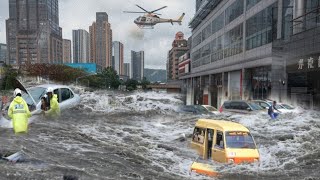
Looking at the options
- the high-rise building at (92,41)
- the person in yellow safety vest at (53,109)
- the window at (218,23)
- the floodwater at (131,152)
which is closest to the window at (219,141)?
the floodwater at (131,152)

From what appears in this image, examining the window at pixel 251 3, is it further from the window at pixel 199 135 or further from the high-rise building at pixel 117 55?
the high-rise building at pixel 117 55

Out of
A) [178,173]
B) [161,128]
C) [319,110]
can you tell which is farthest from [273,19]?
[178,173]

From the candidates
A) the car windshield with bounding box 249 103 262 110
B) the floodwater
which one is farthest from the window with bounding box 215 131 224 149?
the car windshield with bounding box 249 103 262 110

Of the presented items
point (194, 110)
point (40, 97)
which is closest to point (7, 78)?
point (194, 110)

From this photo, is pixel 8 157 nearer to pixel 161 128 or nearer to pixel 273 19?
pixel 161 128

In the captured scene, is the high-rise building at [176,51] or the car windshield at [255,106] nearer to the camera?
the car windshield at [255,106]

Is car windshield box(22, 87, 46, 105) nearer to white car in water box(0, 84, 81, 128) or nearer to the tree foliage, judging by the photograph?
white car in water box(0, 84, 81, 128)

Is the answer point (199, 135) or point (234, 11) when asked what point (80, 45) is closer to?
point (234, 11)
